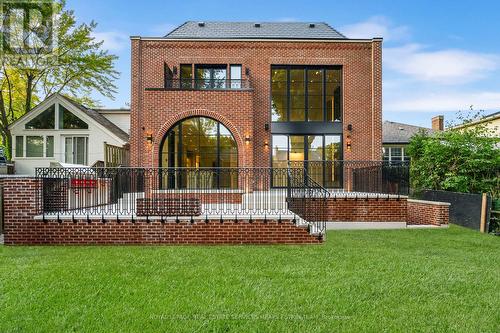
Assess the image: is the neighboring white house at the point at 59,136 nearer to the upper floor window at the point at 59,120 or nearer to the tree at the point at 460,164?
the upper floor window at the point at 59,120

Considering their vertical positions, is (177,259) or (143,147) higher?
(143,147)

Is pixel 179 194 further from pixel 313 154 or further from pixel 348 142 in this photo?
pixel 348 142

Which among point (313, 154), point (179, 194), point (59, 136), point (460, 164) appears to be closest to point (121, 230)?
point (179, 194)

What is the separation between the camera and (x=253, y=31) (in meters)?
16.9

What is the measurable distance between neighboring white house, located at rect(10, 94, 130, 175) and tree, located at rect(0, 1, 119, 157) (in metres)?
5.18

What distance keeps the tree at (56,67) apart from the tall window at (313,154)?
55.4 feet

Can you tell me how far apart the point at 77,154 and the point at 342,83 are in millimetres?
14432


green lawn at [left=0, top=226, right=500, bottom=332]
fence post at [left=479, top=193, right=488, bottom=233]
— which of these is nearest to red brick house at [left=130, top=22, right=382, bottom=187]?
fence post at [left=479, top=193, right=488, bottom=233]

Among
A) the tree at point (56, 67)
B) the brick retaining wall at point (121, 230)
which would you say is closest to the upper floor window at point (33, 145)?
the tree at point (56, 67)

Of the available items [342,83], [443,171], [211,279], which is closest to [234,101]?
[342,83]

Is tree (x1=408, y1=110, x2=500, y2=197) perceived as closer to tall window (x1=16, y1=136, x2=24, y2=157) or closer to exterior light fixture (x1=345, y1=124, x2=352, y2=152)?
exterior light fixture (x1=345, y1=124, x2=352, y2=152)

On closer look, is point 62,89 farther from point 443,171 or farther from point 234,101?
point 443,171

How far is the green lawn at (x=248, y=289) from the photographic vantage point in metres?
3.85

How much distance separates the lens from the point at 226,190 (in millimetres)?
13258
